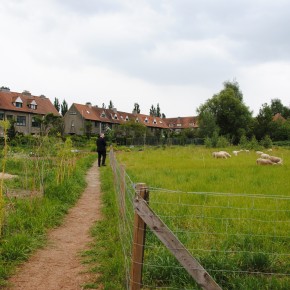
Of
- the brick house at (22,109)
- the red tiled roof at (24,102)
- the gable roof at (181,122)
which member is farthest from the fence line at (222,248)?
the gable roof at (181,122)

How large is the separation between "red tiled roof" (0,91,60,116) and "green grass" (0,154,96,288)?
4637 cm

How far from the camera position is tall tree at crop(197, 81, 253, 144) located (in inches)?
2207

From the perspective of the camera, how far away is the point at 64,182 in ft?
36.0

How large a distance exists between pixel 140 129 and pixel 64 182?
50.5m

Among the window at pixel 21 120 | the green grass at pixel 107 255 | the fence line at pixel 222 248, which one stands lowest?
the green grass at pixel 107 255

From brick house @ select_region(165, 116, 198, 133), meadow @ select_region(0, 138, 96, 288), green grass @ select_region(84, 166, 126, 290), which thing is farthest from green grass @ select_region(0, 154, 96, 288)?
brick house @ select_region(165, 116, 198, 133)

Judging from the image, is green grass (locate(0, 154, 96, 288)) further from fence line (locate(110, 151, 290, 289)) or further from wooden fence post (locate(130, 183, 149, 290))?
wooden fence post (locate(130, 183, 149, 290))

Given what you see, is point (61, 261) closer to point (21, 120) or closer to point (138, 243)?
point (138, 243)

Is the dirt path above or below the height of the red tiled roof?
below

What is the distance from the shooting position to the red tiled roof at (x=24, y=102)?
2075 inches

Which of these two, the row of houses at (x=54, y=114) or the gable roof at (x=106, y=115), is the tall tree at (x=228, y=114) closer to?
the row of houses at (x=54, y=114)

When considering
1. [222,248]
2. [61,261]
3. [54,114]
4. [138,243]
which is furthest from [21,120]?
[138,243]

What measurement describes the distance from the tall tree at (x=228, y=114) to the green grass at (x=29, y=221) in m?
46.8

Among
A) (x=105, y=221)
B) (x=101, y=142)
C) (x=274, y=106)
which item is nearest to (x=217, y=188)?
(x=105, y=221)
